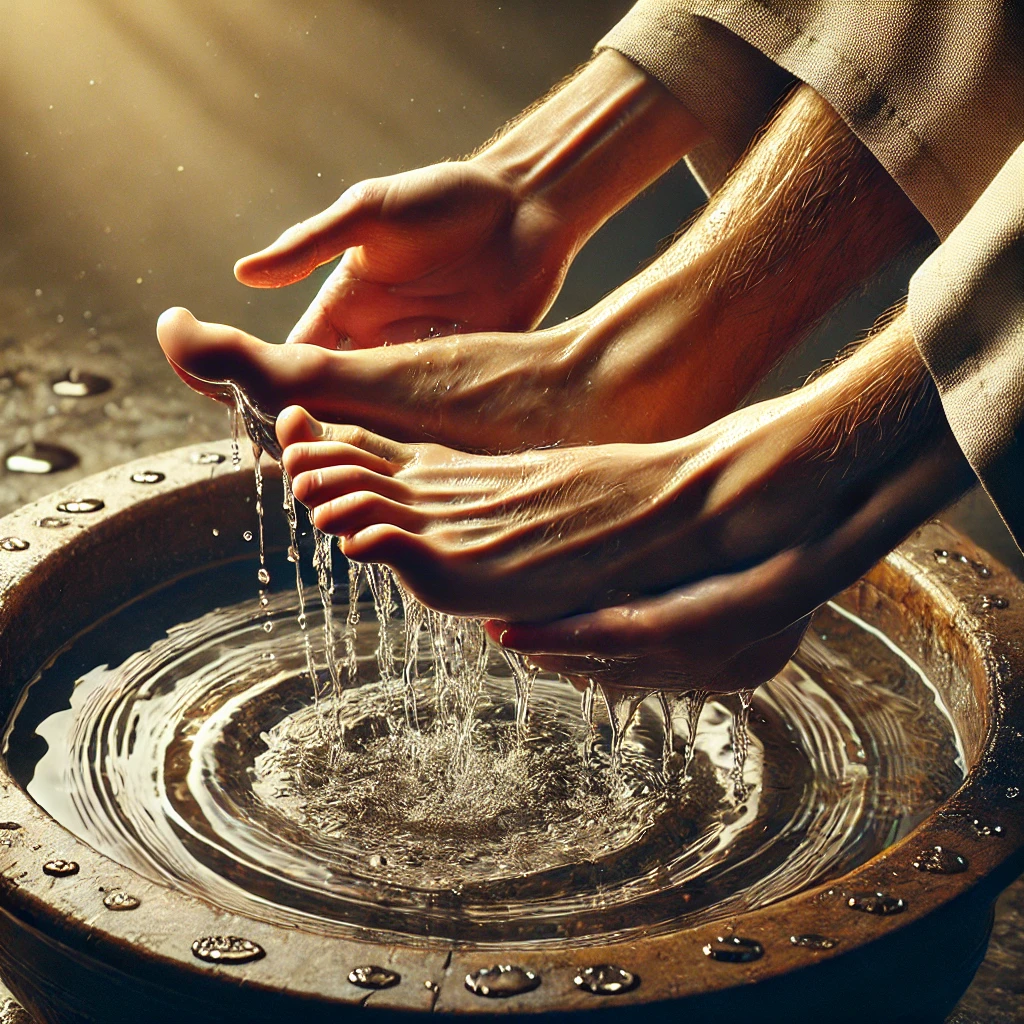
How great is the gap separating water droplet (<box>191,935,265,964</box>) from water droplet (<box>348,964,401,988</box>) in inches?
2.8

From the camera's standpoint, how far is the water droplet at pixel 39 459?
243cm

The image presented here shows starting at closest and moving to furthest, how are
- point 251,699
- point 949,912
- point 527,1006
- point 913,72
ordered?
point 527,1006
point 949,912
point 913,72
point 251,699

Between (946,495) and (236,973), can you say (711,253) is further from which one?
(236,973)

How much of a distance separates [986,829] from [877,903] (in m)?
0.16

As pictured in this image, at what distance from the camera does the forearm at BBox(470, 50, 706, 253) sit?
1.54 metres

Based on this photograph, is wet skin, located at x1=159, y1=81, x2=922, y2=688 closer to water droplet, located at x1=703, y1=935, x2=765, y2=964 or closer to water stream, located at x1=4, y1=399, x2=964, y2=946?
water stream, located at x1=4, y1=399, x2=964, y2=946

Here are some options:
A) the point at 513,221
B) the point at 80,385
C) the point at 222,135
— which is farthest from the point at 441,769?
the point at 222,135

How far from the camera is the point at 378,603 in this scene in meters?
1.52

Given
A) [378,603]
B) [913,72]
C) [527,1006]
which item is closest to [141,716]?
[378,603]

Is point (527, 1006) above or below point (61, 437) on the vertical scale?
above

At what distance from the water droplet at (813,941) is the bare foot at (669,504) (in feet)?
0.95

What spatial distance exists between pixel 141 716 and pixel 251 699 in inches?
5.2

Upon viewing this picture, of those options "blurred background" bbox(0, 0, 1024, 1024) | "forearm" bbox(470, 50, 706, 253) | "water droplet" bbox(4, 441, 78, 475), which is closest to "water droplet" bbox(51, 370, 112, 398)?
"blurred background" bbox(0, 0, 1024, 1024)

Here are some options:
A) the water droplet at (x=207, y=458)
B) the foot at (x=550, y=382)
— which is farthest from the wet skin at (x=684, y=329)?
the water droplet at (x=207, y=458)
